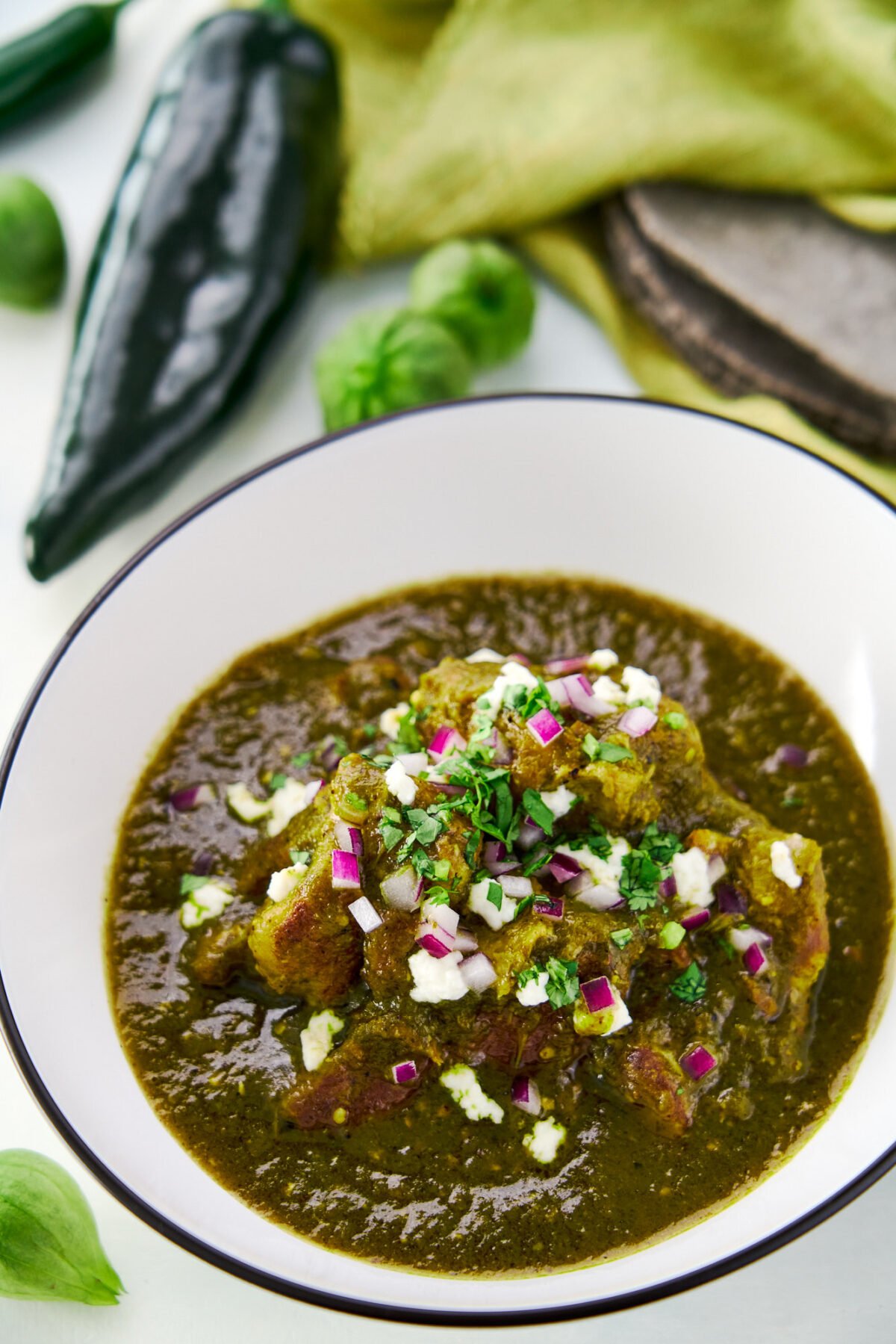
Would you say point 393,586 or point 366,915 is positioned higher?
point 393,586

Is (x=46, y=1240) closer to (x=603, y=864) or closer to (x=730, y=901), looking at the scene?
(x=603, y=864)

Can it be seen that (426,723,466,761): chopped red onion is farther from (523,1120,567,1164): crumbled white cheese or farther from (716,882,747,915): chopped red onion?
(523,1120,567,1164): crumbled white cheese

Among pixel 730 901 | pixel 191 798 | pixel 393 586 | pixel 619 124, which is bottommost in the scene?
pixel 730 901

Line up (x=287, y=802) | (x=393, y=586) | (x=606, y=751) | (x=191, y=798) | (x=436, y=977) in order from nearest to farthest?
(x=436, y=977), (x=606, y=751), (x=287, y=802), (x=191, y=798), (x=393, y=586)

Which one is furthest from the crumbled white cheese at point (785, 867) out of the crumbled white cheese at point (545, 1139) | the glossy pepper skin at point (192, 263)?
the glossy pepper skin at point (192, 263)

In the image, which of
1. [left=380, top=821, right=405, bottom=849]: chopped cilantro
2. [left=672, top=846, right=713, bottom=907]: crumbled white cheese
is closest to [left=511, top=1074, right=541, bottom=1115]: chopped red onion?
[left=672, top=846, right=713, bottom=907]: crumbled white cheese

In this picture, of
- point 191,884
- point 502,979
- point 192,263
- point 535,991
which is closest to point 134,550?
point 192,263

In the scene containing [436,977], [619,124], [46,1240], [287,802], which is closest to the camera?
[436,977]
